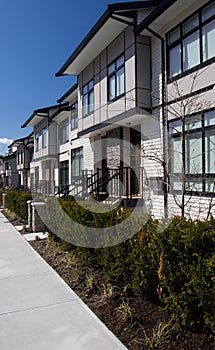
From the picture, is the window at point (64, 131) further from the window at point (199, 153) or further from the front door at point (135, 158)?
the window at point (199, 153)

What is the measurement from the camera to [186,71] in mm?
8062

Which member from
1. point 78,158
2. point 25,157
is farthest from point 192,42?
point 25,157

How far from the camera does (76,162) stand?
57.1 feet

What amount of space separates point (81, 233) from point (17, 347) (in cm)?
245

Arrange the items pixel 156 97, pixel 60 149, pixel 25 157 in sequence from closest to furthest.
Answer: pixel 156 97, pixel 60 149, pixel 25 157

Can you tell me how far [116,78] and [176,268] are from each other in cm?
924

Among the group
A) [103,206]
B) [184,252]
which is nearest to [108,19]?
[103,206]

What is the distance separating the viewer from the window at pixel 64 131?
Answer: 2067cm

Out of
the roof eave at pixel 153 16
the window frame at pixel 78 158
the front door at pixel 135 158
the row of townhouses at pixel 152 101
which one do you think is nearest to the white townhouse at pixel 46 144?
the window frame at pixel 78 158

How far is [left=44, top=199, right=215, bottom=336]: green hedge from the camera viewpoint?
260 cm

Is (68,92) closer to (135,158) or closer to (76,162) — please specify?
(76,162)

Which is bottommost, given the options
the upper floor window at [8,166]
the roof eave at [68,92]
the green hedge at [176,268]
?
the green hedge at [176,268]

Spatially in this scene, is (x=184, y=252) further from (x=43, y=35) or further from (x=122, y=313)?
(x=43, y=35)

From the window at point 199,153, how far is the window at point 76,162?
8.79 meters
